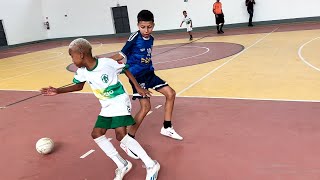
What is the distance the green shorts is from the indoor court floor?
22.9 inches

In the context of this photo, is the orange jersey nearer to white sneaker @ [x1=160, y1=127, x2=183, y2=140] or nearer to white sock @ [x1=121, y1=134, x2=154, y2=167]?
white sneaker @ [x1=160, y1=127, x2=183, y2=140]

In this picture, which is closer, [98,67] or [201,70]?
[98,67]

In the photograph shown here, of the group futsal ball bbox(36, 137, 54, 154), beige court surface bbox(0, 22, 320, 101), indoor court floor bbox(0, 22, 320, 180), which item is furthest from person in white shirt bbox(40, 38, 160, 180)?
beige court surface bbox(0, 22, 320, 101)

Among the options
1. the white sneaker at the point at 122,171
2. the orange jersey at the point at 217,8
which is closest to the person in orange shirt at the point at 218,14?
the orange jersey at the point at 217,8

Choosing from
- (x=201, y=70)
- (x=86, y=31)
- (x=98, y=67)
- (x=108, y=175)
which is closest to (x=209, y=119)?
(x=108, y=175)

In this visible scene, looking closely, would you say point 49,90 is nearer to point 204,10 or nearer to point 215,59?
point 215,59

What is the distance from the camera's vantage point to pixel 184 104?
538 cm

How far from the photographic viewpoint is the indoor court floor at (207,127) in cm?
322

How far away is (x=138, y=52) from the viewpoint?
3.70 m

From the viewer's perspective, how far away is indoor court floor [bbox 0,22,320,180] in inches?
127

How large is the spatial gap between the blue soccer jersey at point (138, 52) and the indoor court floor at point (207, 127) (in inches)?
37.1

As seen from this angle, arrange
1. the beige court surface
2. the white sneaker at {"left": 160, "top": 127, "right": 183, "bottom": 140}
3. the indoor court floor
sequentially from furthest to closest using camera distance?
the beige court surface
the white sneaker at {"left": 160, "top": 127, "right": 183, "bottom": 140}
the indoor court floor

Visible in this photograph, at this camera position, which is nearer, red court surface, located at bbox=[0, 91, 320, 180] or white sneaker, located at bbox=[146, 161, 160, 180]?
white sneaker, located at bbox=[146, 161, 160, 180]

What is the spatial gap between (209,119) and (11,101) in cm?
484
